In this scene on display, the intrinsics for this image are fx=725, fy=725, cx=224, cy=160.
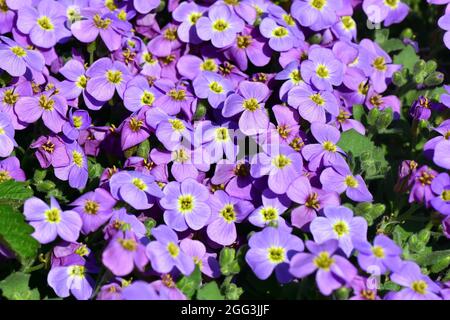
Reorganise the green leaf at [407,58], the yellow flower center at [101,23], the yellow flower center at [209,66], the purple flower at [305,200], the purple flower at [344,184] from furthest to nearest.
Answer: the green leaf at [407,58] < the yellow flower center at [209,66] < the yellow flower center at [101,23] < the purple flower at [344,184] < the purple flower at [305,200]

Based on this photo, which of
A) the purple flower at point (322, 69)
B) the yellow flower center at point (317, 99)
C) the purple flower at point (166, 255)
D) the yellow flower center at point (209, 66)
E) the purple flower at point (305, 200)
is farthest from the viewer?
the yellow flower center at point (209, 66)

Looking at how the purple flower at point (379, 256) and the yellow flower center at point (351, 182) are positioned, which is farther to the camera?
the yellow flower center at point (351, 182)

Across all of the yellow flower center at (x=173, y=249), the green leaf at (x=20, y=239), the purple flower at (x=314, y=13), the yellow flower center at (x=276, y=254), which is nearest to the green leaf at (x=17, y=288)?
the green leaf at (x=20, y=239)

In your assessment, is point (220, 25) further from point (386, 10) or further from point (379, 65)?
point (386, 10)

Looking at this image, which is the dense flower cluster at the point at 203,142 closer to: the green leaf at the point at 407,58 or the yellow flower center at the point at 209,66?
the yellow flower center at the point at 209,66

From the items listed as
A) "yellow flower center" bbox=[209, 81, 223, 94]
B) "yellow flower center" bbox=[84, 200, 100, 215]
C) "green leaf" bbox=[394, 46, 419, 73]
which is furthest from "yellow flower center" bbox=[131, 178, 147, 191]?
"green leaf" bbox=[394, 46, 419, 73]

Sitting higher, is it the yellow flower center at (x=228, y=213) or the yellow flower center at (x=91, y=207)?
the yellow flower center at (x=91, y=207)

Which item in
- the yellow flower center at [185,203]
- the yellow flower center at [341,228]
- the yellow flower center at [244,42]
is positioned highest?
the yellow flower center at [244,42]
